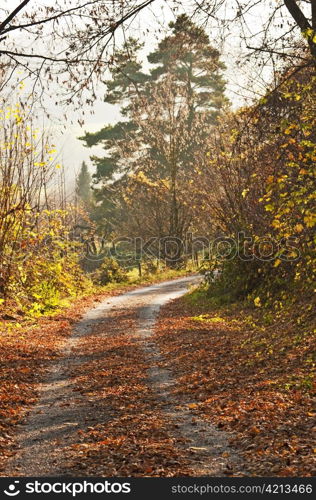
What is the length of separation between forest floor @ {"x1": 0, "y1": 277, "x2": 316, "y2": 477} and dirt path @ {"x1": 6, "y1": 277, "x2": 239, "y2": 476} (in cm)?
2

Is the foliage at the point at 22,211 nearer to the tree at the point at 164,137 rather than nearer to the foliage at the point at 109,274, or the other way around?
the tree at the point at 164,137

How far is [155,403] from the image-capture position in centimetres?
830

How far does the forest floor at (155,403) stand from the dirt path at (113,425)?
0.06 ft

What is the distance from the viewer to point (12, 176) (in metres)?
14.7

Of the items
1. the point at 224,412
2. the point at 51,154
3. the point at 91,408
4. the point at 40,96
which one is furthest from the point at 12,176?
the point at 224,412

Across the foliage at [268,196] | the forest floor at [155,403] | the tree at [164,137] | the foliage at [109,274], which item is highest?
the tree at [164,137]

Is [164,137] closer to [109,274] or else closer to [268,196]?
[109,274]

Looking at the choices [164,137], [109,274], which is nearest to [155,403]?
[109,274]

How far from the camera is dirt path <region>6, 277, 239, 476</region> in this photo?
5.84 m

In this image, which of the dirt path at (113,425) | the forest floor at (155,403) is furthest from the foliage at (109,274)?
the dirt path at (113,425)

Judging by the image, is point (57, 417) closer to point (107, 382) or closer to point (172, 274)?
point (107, 382)

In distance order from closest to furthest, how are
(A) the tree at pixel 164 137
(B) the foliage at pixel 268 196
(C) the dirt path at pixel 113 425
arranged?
(C) the dirt path at pixel 113 425
(B) the foliage at pixel 268 196
(A) the tree at pixel 164 137

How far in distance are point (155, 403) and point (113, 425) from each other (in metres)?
1.16

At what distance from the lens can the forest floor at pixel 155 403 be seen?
591cm
